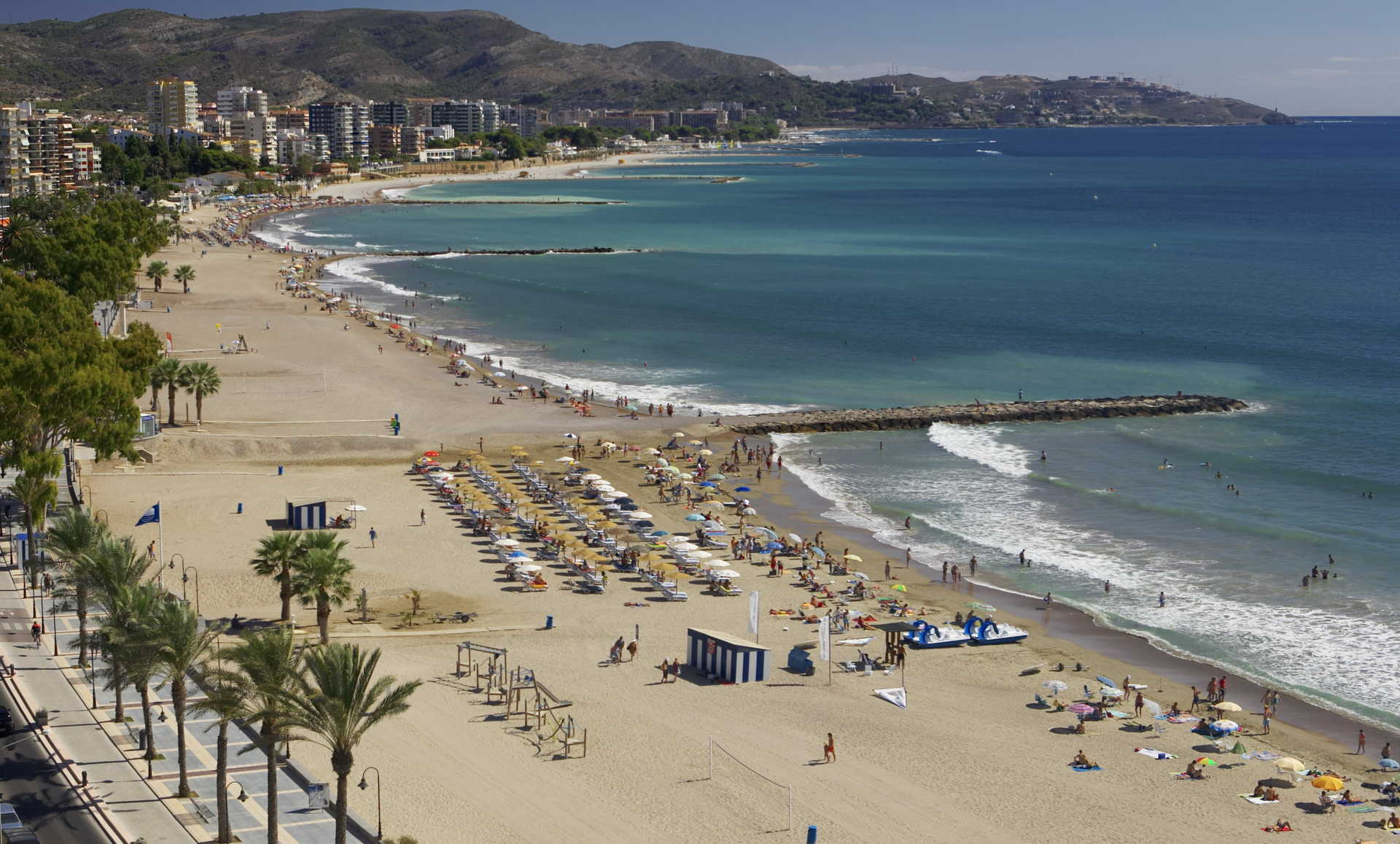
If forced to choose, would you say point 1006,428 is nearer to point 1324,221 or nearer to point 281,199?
point 1324,221

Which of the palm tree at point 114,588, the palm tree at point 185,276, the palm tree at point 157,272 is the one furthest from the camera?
the palm tree at point 185,276

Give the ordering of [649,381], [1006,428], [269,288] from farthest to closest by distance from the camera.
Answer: [269,288] → [649,381] → [1006,428]

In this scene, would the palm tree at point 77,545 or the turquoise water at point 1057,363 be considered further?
the turquoise water at point 1057,363

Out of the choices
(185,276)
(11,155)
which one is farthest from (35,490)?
(11,155)

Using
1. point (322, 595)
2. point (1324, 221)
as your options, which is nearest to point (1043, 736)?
point (322, 595)

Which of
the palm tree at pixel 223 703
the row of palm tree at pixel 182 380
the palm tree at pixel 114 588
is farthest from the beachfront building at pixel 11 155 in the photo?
the palm tree at pixel 223 703

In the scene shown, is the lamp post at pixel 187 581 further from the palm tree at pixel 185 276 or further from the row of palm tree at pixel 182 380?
the palm tree at pixel 185 276
